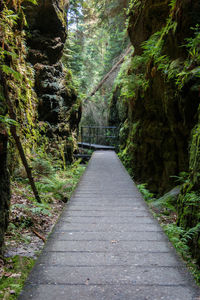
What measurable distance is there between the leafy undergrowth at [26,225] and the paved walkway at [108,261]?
42 cm

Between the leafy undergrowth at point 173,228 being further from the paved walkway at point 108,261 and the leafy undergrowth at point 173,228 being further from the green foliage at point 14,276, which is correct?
the green foliage at point 14,276

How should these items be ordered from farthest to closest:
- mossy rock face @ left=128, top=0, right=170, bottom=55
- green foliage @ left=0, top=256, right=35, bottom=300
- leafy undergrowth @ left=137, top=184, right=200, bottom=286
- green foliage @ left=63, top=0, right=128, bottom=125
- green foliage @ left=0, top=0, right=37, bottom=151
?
1. green foliage @ left=63, top=0, right=128, bottom=125
2. mossy rock face @ left=128, top=0, right=170, bottom=55
3. green foliage @ left=0, top=0, right=37, bottom=151
4. leafy undergrowth @ left=137, top=184, right=200, bottom=286
5. green foliage @ left=0, top=256, right=35, bottom=300

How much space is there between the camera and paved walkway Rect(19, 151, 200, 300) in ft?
7.01

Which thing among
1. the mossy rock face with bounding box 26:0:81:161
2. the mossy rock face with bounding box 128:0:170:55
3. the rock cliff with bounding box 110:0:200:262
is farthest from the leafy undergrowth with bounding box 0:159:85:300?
the mossy rock face with bounding box 128:0:170:55

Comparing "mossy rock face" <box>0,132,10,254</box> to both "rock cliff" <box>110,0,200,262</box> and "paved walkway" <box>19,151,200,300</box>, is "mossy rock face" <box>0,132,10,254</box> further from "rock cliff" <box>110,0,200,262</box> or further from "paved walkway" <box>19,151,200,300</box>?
"rock cliff" <box>110,0,200,262</box>

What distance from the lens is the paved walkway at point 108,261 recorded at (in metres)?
2.14

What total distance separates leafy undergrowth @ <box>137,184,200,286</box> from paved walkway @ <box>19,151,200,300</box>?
0.46m

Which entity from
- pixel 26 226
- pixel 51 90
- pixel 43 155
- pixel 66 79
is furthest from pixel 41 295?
pixel 66 79

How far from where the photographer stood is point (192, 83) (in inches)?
192

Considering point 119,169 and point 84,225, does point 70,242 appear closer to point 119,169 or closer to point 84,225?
point 84,225

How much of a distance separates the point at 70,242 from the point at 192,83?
12.7 ft

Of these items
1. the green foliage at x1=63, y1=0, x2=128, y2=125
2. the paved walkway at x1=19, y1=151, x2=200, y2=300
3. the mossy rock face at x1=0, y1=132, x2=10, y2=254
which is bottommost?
the paved walkway at x1=19, y1=151, x2=200, y2=300

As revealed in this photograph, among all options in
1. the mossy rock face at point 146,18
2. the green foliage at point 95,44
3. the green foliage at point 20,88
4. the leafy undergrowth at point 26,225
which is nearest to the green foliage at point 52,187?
the leafy undergrowth at point 26,225

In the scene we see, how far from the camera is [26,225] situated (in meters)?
4.34
